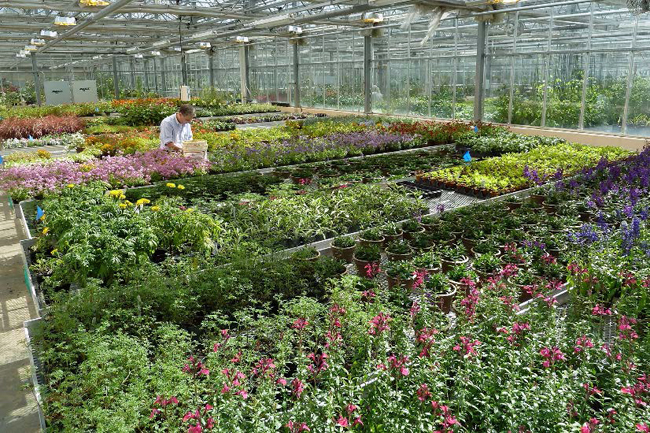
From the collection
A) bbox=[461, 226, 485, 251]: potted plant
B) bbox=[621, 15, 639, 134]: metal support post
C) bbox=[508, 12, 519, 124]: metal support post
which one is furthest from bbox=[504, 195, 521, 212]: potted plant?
bbox=[508, 12, 519, 124]: metal support post

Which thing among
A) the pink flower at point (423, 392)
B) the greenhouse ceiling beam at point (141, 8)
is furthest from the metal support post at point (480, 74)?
the pink flower at point (423, 392)

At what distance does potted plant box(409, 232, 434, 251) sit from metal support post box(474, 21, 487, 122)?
1023 centimetres

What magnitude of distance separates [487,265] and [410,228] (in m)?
1.16

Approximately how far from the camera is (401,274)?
3.76 meters

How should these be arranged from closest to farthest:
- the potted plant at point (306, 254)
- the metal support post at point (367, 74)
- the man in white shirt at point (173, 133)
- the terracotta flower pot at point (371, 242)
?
the potted plant at point (306, 254), the terracotta flower pot at point (371, 242), the man in white shirt at point (173, 133), the metal support post at point (367, 74)

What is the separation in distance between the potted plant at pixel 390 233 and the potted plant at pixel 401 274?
0.92 meters

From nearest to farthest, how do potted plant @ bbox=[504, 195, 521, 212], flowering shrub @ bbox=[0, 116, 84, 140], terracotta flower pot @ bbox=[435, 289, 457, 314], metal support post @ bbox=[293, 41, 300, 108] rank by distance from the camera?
terracotta flower pot @ bbox=[435, 289, 457, 314] → potted plant @ bbox=[504, 195, 521, 212] → flowering shrub @ bbox=[0, 116, 84, 140] → metal support post @ bbox=[293, 41, 300, 108]

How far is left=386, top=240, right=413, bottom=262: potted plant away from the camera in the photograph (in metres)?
4.34

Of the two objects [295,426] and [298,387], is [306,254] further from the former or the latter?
[295,426]

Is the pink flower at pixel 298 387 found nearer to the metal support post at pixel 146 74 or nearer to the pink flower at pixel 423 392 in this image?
the pink flower at pixel 423 392

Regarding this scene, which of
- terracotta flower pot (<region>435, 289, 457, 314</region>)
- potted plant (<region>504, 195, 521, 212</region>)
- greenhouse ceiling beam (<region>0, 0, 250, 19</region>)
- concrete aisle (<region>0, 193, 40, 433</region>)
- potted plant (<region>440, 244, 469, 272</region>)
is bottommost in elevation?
concrete aisle (<region>0, 193, 40, 433</region>)

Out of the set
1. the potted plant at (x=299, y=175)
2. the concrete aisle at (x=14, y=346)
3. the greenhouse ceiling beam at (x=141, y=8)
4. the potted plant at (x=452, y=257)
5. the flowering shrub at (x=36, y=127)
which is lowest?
the concrete aisle at (x=14, y=346)

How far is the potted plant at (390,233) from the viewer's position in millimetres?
4816

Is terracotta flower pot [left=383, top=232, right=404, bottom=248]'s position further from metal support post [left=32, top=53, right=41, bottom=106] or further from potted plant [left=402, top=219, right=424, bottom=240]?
metal support post [left=32, top=53, right=41, bottom=106]
